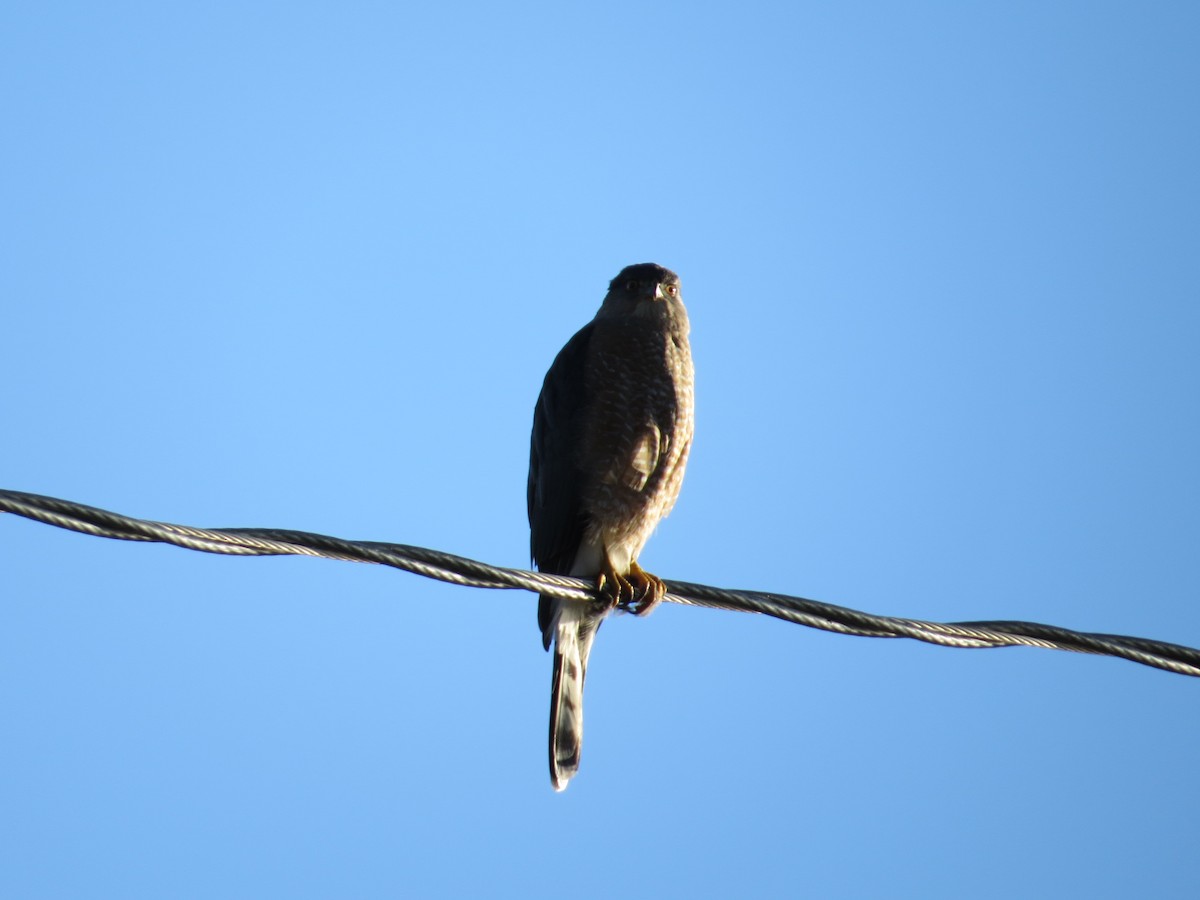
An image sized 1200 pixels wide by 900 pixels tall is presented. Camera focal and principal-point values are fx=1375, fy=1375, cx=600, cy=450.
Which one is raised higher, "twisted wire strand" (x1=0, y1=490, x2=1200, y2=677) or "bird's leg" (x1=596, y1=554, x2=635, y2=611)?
"bird's leg" (x1=596, y1=554, x2=635, y2=611)

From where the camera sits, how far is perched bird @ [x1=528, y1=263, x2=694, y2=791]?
560 centimetres

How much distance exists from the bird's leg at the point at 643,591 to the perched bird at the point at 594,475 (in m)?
0.02

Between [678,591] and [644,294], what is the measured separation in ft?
9.69

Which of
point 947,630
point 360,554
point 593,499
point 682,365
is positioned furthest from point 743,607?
point 682,365

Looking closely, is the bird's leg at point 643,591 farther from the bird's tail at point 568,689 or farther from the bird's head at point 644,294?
the bird's head at point 644,294

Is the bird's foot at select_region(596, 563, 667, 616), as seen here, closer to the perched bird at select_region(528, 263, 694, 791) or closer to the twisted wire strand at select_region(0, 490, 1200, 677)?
the perched bird at select_region(528, 263, 694, 791)

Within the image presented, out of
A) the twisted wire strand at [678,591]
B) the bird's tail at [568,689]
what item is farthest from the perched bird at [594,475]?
the twisted wire strand at [678,591]

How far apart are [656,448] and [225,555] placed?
2.91 meters

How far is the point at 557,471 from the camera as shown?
5719 millimetres

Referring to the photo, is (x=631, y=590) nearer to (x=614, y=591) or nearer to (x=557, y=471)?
(x=614, y=591)

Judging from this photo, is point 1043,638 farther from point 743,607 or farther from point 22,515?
point 22,515

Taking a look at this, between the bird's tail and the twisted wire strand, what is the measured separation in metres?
1.68

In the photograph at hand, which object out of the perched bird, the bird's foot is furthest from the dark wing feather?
the bird's foot

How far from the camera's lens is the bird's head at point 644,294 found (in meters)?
6.37
